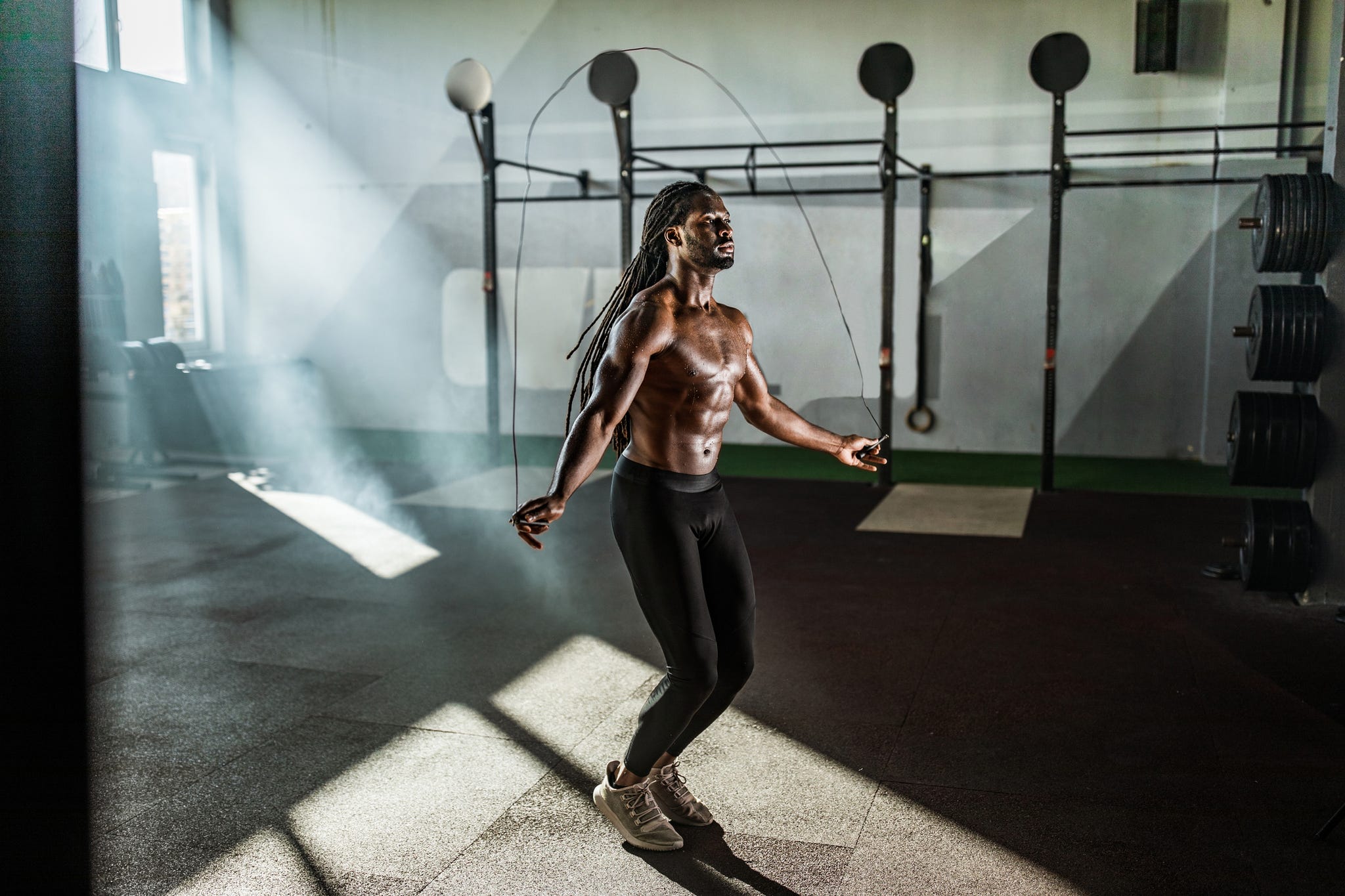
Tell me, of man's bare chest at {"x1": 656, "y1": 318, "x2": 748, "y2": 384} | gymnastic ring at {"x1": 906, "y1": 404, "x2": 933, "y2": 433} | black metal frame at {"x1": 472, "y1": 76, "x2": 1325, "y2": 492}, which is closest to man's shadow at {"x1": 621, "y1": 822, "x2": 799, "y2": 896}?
man's bare chest at {"x1": 656, "y1": 318, "x2": 748, "y2": 384}

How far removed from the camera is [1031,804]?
2.80 metres

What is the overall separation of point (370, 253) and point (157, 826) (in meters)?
8.12

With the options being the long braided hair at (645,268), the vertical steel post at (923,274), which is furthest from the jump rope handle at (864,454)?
the vertical steel post at (923,274)

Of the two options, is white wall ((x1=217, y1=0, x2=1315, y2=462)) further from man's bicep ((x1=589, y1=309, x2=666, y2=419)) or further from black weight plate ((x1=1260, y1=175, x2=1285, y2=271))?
man's bicep ((x1=589, y1=309, x2=666, y2=419))

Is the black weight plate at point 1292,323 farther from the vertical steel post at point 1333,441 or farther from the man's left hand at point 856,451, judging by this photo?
the man's left hand at point 856,451

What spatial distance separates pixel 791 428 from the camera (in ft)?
9.06

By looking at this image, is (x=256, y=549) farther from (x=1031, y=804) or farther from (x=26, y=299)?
(x=26, y=299)

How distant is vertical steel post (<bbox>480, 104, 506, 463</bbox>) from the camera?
785 centimetres

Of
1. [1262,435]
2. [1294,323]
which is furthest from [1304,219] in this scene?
[1262,435]

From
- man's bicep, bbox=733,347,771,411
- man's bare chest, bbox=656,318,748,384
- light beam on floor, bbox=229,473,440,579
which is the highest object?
man's bare chest, bbox=656,318,748,384

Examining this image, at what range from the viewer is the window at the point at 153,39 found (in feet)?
30.2

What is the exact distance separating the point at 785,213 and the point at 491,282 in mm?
2536

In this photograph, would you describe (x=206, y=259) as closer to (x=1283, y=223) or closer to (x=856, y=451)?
(x=1283, y=223)

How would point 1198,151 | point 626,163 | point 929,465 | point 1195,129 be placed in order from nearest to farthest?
point 1195,129, point 1198,151, point 626,163, point 929,465
